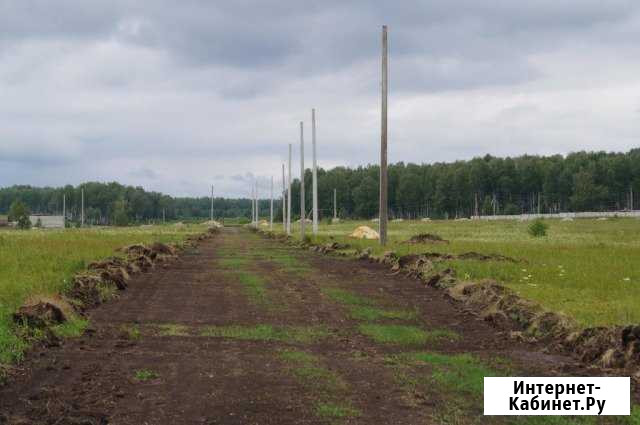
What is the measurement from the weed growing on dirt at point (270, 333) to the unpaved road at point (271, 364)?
2cm

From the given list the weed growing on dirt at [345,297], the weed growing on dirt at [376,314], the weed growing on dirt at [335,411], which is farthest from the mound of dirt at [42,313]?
the weed growing on dirt at [345,297]

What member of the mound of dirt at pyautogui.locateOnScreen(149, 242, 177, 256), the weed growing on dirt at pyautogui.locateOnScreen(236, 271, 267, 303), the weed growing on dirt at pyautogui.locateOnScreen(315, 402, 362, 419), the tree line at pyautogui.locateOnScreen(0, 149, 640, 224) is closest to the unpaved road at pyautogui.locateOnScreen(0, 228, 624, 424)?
the weed growing on dirt at pyautogui.locateOnScreen(315, 402, 362, 419)

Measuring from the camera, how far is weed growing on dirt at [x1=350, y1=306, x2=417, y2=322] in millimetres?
14250

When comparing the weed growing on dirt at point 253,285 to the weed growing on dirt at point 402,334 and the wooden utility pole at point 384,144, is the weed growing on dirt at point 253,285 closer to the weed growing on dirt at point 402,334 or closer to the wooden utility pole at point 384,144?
the weed growing on dirt at point 402,334

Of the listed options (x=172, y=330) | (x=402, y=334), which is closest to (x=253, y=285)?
(x=172, y=330)

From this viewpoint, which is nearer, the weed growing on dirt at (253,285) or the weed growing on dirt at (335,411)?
the weed growing on dirt at (335,411)

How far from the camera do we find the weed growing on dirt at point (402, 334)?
464 inches

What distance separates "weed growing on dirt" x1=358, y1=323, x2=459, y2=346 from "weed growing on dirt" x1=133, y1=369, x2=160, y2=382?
3.88 metres

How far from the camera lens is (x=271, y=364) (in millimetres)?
9797

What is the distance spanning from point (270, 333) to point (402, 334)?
221 cm

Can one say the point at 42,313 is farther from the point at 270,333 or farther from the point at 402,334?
the point at 402,334

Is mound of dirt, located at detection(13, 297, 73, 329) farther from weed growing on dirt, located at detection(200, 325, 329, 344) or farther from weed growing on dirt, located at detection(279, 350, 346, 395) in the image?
weed growing on dirt, located at detection(279, 350, 346, 395)

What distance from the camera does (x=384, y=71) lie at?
36688mm

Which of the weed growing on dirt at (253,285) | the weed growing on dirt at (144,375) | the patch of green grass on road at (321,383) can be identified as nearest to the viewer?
the patch of green grass on road at (321,383)
